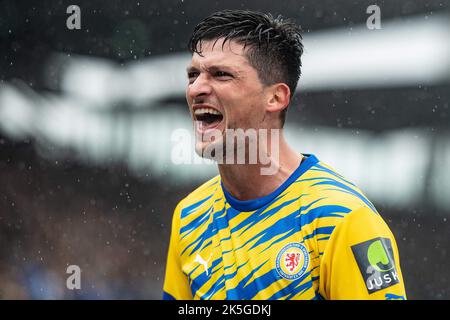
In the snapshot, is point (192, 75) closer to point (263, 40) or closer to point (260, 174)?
point (263, 40)

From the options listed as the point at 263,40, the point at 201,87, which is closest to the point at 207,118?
the point at 201,87

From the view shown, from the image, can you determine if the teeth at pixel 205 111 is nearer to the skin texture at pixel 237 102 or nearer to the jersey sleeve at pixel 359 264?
the skin texture at pixel 237 102

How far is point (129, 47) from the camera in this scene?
5129 mm

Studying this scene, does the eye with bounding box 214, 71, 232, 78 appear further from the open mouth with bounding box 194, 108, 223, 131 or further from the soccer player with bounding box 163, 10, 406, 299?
the open mouth with bounding box 194, 108, 223, 131

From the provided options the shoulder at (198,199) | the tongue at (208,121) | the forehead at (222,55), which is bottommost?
the shoulder at (198,199)

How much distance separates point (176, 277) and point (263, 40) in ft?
3.50

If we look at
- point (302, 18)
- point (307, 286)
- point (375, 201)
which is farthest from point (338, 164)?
point (307, 286)

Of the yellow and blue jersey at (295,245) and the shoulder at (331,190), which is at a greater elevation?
the shoulder at (331,190)

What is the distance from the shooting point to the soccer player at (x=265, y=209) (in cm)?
231

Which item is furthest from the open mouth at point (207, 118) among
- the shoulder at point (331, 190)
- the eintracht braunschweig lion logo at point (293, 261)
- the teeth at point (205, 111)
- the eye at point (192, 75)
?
the eintracht braunschweig lion logo at point (293, 261)

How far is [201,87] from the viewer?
102 inches

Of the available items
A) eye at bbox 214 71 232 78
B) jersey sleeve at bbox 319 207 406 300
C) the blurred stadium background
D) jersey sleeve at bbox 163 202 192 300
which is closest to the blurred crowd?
the blurred stadium background

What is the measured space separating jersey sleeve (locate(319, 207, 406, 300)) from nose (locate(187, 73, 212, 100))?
73 cm
